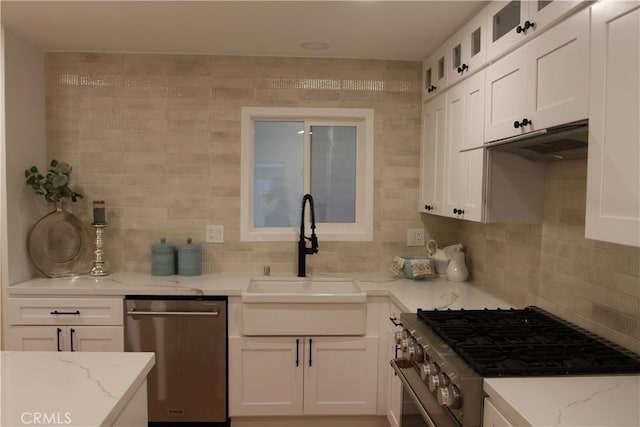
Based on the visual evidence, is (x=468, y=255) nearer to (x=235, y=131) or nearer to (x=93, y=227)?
(x=235, y=131)

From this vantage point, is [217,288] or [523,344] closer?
[523,344]

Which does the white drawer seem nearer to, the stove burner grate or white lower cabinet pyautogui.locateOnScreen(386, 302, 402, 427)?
white lower cabinet pyautogui.locateOnScreen(386, 302, 402, 427)

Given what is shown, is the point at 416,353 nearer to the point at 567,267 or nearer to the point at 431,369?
the point at 431,369

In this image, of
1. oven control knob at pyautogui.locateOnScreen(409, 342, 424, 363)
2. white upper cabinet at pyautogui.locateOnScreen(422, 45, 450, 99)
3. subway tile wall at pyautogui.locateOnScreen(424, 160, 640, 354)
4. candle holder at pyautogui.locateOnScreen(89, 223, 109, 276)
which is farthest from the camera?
candle holder at pyautogui.locateOnScreen(89, 223, 109, 276)

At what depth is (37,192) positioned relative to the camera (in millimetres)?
2973

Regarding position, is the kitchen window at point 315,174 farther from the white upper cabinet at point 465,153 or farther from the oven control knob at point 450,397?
the oven control knob at point 450,397

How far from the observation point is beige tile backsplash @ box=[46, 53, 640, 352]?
10.6 feet

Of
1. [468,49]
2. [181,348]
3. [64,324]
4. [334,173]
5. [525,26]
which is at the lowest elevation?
[181,348]

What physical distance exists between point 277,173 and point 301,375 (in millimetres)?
1374

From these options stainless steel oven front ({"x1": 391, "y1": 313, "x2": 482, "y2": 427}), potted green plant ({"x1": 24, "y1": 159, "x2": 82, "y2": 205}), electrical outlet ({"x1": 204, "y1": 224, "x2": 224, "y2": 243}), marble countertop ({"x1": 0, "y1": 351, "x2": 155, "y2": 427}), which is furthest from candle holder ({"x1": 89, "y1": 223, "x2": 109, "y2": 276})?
stainless steel oven front ({"x1": 391, "y1": 313, "x2": 482, "y2": 427})

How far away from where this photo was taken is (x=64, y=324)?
9.10 ft

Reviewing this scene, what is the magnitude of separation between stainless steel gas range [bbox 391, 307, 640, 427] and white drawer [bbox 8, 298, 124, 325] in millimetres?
1634

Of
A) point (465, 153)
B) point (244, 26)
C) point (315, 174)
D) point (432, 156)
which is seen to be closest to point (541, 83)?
point (465, 153)

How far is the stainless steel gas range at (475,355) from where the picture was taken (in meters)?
1.53
